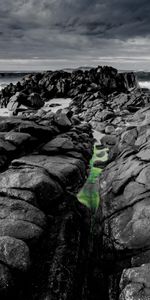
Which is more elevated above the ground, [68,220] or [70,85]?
[70,85]

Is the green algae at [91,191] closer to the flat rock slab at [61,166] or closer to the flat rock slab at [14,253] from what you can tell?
the flat rock slab at [61,166]

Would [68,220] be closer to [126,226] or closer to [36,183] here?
[36,183]

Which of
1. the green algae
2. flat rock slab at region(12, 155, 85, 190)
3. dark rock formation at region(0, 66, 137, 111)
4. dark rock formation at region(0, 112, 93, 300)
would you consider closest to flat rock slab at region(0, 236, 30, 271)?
dark rock formation at region(0, 112, 93, 300)

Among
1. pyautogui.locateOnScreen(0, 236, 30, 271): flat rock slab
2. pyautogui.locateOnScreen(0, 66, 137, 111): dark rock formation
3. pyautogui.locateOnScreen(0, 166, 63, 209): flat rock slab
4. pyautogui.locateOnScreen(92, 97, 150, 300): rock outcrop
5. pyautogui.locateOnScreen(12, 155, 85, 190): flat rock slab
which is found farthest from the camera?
pyautogui.locateOnScreen(0, 66, 137, 111): dark rock formation

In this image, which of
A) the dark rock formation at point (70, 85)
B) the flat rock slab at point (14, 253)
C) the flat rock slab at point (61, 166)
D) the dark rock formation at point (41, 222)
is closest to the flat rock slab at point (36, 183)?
the dark rock formation at point (41, 222)

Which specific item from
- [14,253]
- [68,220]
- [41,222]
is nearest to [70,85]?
[68,220]

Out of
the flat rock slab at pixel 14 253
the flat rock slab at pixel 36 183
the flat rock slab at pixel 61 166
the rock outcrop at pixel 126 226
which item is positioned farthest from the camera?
the flat rock slab at pixel 61 166

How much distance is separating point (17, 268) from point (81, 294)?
168 centimetres

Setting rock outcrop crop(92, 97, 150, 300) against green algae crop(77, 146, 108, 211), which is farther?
green algae crop(77, 146, 108, 211)

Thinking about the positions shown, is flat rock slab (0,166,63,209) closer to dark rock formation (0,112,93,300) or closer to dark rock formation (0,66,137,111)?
dark rock formation (0,112,93,300)

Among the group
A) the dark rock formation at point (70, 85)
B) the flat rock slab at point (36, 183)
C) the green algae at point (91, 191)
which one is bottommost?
the green algae at point (91, 191)

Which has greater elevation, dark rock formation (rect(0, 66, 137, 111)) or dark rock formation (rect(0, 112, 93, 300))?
dark rock formation (rect(0, 66, 137, 111))

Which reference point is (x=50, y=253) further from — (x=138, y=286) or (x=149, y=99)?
(x=149, y=99)

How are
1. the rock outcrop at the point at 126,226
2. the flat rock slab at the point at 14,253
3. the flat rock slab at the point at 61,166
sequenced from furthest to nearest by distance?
the flat rock slab at the point at 61,166, the flat rock slab at the point at 14,253, the rock outcrop at the point at 126,226
